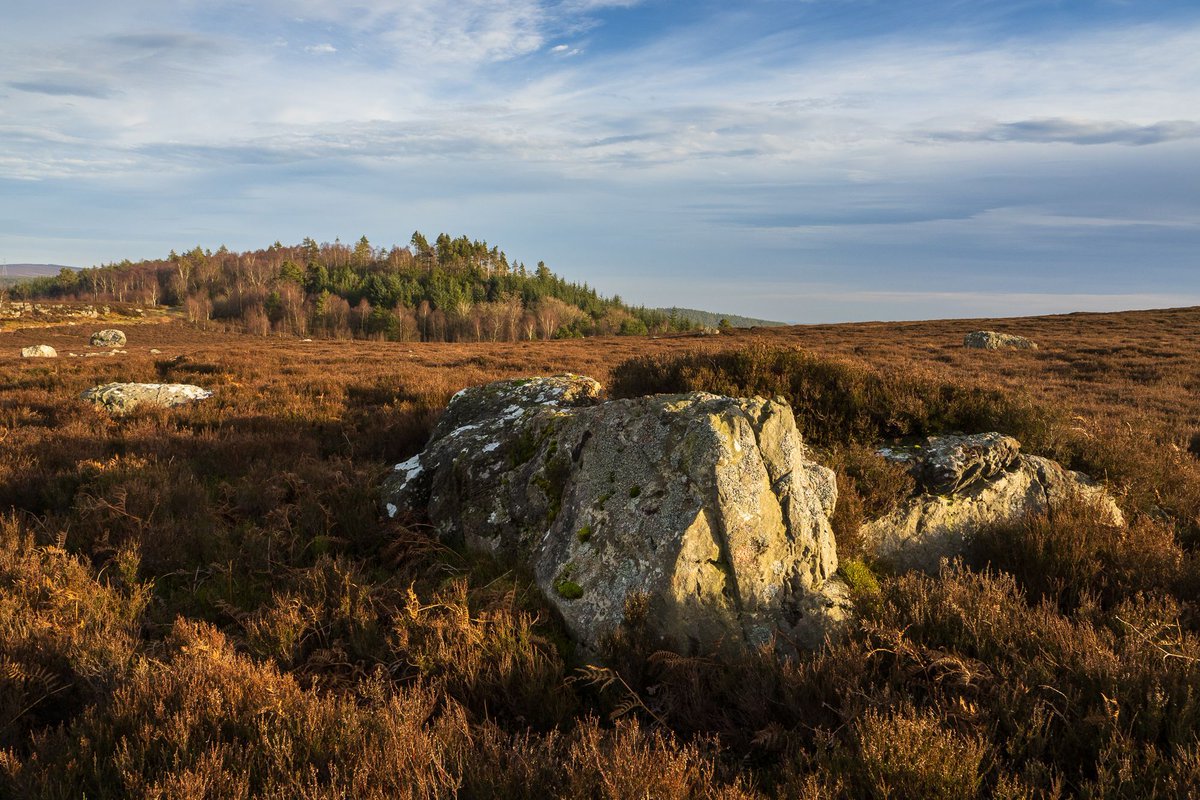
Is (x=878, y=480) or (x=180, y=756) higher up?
(x=878, y=480)

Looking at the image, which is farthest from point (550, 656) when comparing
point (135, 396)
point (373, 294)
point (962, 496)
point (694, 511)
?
point (373, 294)

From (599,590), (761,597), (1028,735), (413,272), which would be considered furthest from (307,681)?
(413,272)

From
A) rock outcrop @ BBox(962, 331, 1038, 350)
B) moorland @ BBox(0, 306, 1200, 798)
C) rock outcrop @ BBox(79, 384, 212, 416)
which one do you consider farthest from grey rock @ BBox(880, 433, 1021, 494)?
rock outcrop @ BBox(962, 331, 1038, 350)

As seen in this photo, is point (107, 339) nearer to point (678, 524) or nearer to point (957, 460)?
point (678, 524)

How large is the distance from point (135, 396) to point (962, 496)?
12.9 meters

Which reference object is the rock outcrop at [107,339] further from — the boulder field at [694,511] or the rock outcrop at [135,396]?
the boulder field at [694,511]

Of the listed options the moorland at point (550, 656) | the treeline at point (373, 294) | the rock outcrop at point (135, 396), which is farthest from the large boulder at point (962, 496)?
the treeline at point (373, 294)

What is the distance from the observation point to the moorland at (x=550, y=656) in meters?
2.48

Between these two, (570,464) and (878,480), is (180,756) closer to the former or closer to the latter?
(570,464)

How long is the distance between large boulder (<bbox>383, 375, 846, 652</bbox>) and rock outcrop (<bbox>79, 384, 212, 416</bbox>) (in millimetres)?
8555

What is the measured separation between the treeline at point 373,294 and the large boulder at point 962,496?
229 feet

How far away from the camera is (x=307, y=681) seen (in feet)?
11.2

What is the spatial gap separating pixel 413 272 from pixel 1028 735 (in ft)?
410

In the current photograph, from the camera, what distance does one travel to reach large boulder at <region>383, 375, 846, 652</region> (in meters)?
3.77
